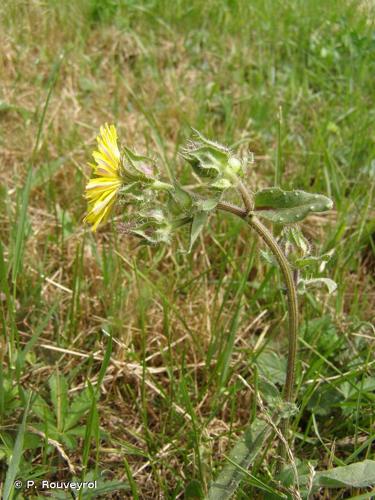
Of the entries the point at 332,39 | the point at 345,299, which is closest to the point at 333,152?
the point at 345,299

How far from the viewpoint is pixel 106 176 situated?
1.52 metres

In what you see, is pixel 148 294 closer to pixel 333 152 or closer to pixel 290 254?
pixel 290 254

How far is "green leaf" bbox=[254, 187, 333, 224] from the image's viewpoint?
138 centimetres

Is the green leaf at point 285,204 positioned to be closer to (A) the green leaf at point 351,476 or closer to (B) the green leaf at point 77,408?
(A) the green leaf at point 351,476

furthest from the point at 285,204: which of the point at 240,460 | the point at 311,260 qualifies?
the point at 240,460

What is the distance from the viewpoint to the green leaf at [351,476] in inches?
52.6

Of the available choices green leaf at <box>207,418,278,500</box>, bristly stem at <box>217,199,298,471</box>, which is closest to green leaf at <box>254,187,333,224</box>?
bristly stem at <box>217,199,298,471</box>

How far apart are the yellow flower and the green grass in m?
0.37

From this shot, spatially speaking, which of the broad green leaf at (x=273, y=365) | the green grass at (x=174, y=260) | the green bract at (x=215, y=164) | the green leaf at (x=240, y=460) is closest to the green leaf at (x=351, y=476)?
the green grass at (x=174, y=260)

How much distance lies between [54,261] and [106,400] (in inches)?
25.8

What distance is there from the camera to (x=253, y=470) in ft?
4.85

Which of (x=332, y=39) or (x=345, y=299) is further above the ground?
(x=332, y=39)

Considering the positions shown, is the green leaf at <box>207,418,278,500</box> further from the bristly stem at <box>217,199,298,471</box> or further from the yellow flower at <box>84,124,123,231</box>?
the yellow flower at <box>84,124,123,231</box>

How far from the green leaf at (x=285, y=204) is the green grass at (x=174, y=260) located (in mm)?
449
